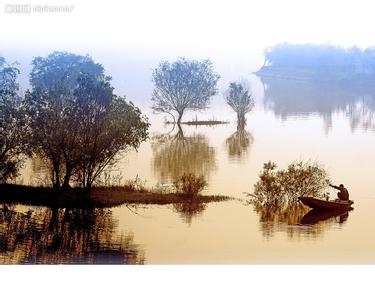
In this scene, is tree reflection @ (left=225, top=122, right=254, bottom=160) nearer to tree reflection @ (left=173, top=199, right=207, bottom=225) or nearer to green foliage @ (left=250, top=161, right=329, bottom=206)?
green foliage @ (left=250, top=161, right=329, bottom=206)

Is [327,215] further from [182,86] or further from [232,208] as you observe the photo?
[182,86]

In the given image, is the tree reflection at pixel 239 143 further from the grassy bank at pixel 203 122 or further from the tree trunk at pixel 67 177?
the tree trunk at pixel 67 177

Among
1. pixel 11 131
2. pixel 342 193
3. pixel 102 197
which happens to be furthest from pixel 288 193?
pixel 11 131

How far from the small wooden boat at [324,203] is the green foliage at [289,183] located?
0.03 metres

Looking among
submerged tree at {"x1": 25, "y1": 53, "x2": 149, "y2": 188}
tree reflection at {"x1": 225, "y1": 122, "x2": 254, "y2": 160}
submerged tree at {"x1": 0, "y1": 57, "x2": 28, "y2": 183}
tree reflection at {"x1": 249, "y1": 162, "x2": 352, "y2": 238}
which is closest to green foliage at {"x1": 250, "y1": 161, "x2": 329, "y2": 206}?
tree reflection at {"x1": 249, "y1": 162, "x2": 352, "y2": 238}

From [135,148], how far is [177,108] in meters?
0.31

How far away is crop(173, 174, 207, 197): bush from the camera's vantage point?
3.52 metres

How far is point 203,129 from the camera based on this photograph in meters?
3.61

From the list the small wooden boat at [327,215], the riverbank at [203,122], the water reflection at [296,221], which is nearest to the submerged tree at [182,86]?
the riverbank at [203,122]

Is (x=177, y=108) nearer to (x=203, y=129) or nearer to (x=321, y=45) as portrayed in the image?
(x=203, y=129)
